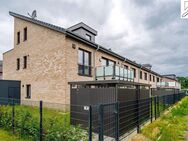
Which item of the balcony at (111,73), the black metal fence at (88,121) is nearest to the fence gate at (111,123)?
the black metal fence at (88,121)

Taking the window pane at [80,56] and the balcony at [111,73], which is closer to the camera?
the balcony at [111,73]

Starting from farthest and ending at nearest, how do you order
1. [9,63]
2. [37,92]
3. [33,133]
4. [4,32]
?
[4,32]
[9,63]
[37,92]
[33,133]

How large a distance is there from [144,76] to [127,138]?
101 ft

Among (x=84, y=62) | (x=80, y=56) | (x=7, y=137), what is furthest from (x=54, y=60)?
(x=7, y=137)

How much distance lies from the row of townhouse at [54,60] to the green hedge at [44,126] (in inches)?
273

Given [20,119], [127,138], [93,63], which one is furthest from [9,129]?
[93,63]

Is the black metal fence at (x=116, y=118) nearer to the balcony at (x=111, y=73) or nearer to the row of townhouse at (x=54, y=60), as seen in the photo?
the balcony at (x=111, y=73)

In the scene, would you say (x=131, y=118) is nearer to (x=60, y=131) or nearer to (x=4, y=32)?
(x=60, y=131)

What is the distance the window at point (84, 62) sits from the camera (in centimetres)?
1758

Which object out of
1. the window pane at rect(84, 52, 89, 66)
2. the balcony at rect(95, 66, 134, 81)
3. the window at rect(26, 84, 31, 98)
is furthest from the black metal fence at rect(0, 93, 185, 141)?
the window at rect(26, 84, 31, 98)

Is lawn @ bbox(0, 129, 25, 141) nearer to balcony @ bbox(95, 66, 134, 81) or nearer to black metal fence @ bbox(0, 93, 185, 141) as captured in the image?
black metal fence @ bbox(0, 93, 185, 141)

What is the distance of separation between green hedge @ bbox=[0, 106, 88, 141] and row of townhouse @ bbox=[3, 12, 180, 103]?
6937mm

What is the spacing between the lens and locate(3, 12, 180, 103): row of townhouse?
1591 cm

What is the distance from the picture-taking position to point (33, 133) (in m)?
6.86
